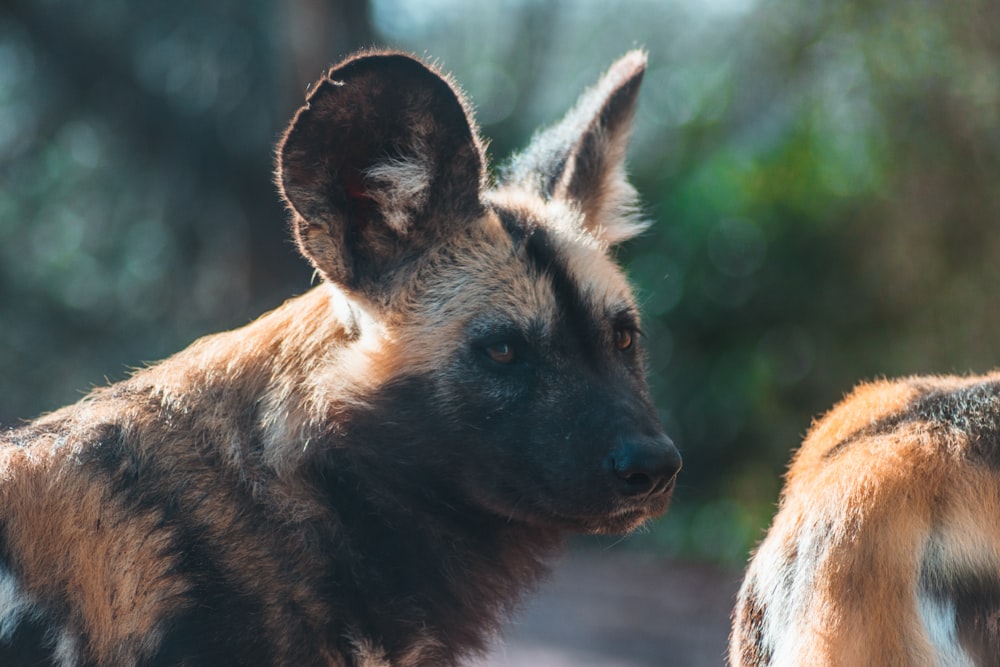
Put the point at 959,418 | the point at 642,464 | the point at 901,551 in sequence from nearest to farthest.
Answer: the point at 901,551 < the point at 959,418 < the point at 642,464

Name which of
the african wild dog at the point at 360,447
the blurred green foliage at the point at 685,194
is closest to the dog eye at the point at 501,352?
the african wild dog at the point at 360,447

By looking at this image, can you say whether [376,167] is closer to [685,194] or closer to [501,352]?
[501,352]

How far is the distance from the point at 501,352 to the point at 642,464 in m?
0.57

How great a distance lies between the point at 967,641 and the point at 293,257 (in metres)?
7.94

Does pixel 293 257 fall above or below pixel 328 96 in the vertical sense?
above

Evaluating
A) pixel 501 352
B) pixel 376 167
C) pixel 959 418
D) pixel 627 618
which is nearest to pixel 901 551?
pixel 959 418

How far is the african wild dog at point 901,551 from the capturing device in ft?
7.74

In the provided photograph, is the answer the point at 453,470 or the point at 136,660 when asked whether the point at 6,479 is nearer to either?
the point at 136,660

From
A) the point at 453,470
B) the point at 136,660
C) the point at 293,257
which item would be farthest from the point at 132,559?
the point at 293,257

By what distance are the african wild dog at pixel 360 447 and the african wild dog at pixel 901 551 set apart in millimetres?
542

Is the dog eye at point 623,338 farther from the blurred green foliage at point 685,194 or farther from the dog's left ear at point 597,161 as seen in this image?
the blurred green foliage at point 685,194

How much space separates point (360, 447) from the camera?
3.16 metres

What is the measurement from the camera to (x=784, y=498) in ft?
A: 10.1

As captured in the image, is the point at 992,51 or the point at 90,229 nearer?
the point at 992,51
